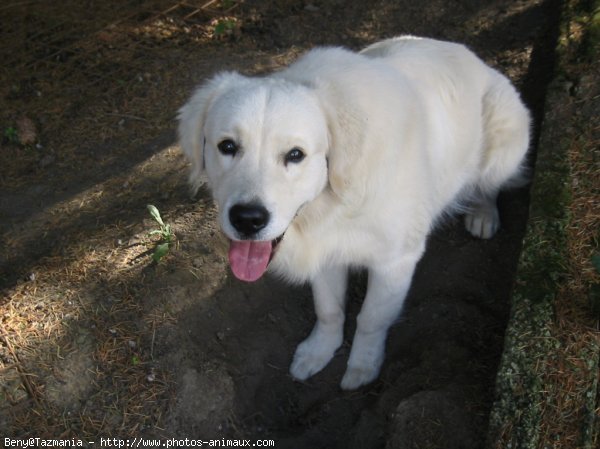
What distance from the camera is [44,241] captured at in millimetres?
3604

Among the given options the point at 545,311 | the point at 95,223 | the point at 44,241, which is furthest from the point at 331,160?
the point at 44,241

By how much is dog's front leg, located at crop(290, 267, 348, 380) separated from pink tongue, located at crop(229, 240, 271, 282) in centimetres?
70

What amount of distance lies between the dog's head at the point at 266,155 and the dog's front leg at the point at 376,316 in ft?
2.41

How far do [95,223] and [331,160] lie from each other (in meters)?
2.01

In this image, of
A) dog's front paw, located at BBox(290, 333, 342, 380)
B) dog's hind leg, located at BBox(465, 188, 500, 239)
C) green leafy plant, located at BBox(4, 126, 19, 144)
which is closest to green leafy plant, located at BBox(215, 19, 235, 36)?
green leafy plant, located at BBox(4, 126, 19, 144)

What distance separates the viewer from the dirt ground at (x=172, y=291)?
278 centimetres

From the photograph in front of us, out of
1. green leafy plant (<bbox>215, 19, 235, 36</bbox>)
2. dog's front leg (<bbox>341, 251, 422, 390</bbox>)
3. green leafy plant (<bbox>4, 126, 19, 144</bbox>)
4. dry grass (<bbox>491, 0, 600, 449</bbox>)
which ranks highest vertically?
green leafy plant (<bbox>215, 19, 235, 36</bbox>)

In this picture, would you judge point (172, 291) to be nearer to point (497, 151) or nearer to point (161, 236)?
point (161, 236)

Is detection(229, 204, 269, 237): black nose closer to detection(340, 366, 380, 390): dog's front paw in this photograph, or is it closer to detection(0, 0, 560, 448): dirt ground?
detection(0, 0, 560, 448): dirt ground

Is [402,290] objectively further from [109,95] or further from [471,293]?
[109,95]

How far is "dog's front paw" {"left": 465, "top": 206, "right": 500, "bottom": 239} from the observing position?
3615 mm

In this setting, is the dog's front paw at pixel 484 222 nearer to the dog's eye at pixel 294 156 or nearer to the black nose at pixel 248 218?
the dog's eye at pixel 294 156

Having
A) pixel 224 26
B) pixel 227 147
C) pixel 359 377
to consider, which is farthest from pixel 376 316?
pixel 224 26

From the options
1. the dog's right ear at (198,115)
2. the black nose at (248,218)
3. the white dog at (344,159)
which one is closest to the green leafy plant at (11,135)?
the white dog at (344,159)
